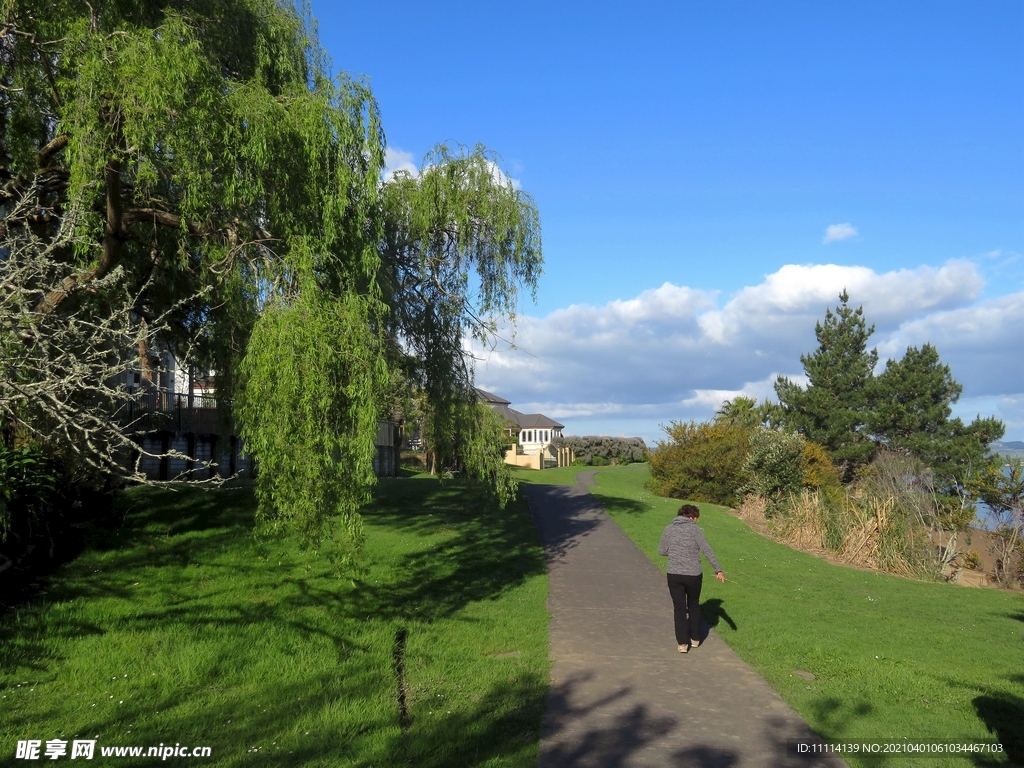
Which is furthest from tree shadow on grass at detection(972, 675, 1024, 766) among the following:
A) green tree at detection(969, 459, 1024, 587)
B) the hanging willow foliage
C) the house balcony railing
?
the house balcony railing

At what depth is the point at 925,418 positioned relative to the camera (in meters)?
45.4

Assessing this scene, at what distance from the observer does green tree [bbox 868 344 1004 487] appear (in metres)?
43.6

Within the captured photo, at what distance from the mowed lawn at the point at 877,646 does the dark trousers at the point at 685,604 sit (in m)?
0.57

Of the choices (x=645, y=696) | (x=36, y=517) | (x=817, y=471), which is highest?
(x=36, y=517)

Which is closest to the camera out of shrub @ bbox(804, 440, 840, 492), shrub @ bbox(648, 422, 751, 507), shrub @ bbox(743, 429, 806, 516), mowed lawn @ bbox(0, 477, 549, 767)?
mowed lawn @ bbox(0, 477, 549, 767)

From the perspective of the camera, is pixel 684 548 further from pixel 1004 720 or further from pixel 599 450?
pixel 599 450

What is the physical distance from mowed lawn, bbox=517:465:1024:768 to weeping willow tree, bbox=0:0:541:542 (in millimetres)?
4693

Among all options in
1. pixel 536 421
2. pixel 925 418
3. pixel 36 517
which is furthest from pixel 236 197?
pixel 536 421

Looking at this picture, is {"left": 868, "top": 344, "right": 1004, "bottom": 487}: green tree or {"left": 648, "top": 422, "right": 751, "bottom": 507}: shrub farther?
{"left": 868, "top": 344, "right": 1004, "bottom": 487}: green tree

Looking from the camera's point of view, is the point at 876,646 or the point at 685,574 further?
the point at 876,646

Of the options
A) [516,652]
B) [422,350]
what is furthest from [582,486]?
[516,652]

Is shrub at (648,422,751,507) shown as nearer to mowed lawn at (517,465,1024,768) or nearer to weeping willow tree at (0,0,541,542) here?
Answer: mowed lawn at (517,465,1024,768)

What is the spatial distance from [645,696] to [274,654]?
3385 millimetres

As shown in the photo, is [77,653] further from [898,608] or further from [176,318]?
[898,608]
